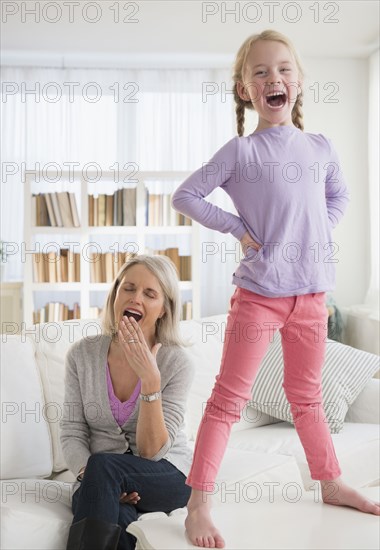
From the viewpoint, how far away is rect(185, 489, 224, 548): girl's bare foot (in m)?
1.66

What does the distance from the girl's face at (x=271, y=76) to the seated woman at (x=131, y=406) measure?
714 mm

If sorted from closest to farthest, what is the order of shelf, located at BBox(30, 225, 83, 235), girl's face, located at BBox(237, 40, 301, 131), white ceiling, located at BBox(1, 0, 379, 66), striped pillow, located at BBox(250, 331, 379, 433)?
1. girl's face, located at BBox(237, 40, 301, 131)
2. striped pillow, located at BBox(250, 331, 379, 433)
3. white ceiling, located at BBox(1, 0, 379, 66)
4. shelf, located at BBox(30, 225, 83, 235)

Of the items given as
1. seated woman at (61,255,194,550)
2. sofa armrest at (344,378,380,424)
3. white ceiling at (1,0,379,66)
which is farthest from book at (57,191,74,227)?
seated woman at (61,255,194,550)

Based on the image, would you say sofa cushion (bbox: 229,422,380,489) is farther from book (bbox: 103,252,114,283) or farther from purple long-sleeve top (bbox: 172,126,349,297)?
book (bbox: 103,252,114,283)

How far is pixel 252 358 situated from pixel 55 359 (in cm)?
116

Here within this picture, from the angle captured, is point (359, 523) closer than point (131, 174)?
Yes

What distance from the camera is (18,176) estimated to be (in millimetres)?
6512

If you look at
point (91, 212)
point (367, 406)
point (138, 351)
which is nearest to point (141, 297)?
point (138, 351)

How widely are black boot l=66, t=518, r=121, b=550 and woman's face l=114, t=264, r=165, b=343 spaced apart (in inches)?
24.2

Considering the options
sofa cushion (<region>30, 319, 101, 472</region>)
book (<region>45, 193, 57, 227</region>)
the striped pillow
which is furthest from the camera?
book (<region>45, 193, 57, 227</region>)

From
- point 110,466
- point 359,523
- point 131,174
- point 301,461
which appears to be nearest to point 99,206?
point 131,174

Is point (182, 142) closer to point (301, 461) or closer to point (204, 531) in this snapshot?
point (301, 461)

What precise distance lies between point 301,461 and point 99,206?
316 cm

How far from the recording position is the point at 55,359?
2.71 meters
